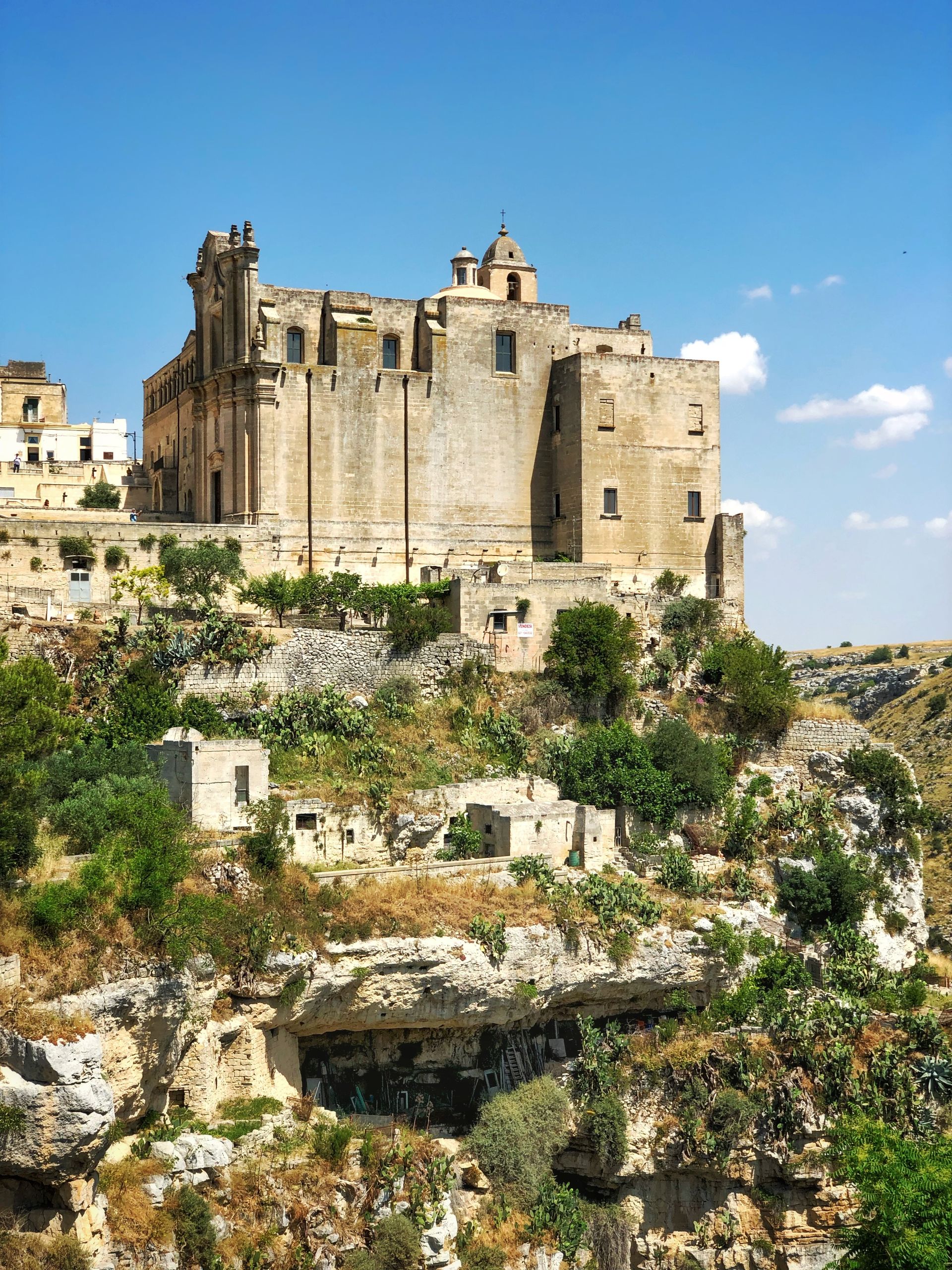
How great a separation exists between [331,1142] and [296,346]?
2242 centimetres

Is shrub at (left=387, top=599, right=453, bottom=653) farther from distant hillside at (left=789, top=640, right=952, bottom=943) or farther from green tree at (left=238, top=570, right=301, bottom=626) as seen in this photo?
distant hillside at (left=789, top=640, right=952, bottom=943)

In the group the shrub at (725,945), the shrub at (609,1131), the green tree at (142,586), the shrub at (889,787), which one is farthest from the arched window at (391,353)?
the shrub at (609,1131)

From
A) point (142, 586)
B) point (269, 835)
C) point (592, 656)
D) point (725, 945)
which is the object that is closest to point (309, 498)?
point (142, 586)

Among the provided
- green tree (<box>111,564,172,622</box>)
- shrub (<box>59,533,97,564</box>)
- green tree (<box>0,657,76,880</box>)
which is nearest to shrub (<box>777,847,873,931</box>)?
green tree (<box>111,564,172,622</box>)

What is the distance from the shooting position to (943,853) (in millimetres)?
55969

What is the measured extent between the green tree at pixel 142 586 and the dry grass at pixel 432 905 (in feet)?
33.4

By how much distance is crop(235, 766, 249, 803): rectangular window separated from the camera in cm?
3138

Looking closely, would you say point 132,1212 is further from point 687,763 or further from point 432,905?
point 687,763

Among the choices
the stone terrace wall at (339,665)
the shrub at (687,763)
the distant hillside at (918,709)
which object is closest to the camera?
the stone terrace wall at (339,665)

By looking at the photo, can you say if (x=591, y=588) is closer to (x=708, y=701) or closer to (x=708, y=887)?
(x=708, y=701)

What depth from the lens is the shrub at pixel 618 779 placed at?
35.4 m

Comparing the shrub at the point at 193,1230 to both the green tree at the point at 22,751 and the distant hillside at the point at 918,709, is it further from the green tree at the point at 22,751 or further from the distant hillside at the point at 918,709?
the distant hillside at the point at 918,709

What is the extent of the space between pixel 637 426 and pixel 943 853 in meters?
21.1

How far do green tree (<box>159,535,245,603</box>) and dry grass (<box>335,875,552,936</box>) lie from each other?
10.4m
